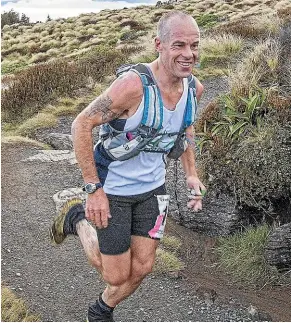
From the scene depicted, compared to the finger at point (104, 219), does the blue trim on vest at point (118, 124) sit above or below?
above

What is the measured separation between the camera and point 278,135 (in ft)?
21.9

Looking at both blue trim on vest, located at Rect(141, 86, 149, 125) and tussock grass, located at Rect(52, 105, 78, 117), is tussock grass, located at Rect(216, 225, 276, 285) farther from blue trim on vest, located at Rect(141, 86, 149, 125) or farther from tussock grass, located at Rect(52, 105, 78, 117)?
tussock grass, located at Rect(52, 105, 78, 117)

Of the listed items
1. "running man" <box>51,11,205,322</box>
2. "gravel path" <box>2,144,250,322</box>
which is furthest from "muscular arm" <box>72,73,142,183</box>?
"gravel path" <box>2,144,250,322</box>

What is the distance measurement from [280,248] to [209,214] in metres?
1.16

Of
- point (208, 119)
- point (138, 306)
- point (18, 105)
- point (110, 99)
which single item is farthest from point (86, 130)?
point (18, 105)

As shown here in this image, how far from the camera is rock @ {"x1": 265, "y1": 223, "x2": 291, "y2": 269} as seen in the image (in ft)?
18.4

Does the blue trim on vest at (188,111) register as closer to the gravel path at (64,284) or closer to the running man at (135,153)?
the running man at (135,153)

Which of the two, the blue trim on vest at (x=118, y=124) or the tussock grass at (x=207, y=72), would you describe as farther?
the tussock grass at (x=207, y=72)

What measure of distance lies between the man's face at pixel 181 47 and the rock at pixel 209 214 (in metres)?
3.23

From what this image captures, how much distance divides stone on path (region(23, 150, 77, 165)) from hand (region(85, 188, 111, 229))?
5.09 m

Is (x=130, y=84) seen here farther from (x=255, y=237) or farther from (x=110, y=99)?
(x=255, y=237)

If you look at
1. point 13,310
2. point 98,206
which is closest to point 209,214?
point 13,310

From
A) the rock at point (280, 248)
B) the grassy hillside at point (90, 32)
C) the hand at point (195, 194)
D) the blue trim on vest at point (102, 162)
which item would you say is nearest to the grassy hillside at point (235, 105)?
the rock at point (280, 248)

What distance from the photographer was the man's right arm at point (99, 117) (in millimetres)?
3482
